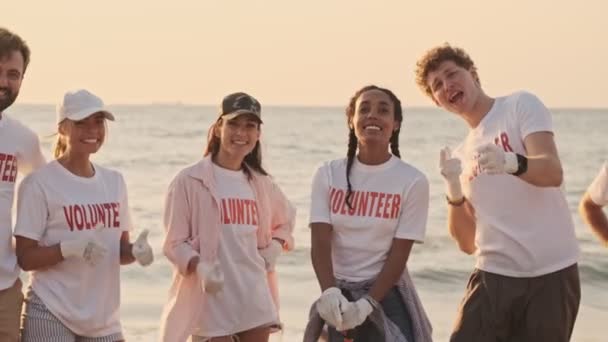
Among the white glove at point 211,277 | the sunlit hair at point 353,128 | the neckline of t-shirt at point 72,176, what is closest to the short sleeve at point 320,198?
the sunlit hair at point 353,128

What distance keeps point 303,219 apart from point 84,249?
11106 mm

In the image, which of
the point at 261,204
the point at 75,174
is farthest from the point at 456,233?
the point at 75,174

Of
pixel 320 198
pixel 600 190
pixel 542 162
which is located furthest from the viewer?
pixel 600 190

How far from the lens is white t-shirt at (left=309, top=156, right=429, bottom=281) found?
5.44 meters

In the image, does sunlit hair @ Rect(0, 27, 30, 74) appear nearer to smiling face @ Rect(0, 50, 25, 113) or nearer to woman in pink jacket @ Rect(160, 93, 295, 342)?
smiling face @ Rect(0, 50, 25, 113)

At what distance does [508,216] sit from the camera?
5.51 m

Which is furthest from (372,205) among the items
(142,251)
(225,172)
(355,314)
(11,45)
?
(11,45)

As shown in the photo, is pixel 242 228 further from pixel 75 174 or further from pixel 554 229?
pixel 554 229

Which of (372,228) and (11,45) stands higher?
(11,45)

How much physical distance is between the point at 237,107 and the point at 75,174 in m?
0.84

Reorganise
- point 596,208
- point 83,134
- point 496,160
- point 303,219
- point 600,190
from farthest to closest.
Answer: point 303,219 < point 596,208 < point 600,190 < point 83,134 < point 496,160

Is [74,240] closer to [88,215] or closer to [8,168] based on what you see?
[88,215]

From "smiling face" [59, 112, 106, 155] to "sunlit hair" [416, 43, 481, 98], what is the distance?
4.96 feet

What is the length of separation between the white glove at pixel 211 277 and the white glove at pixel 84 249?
49cm
